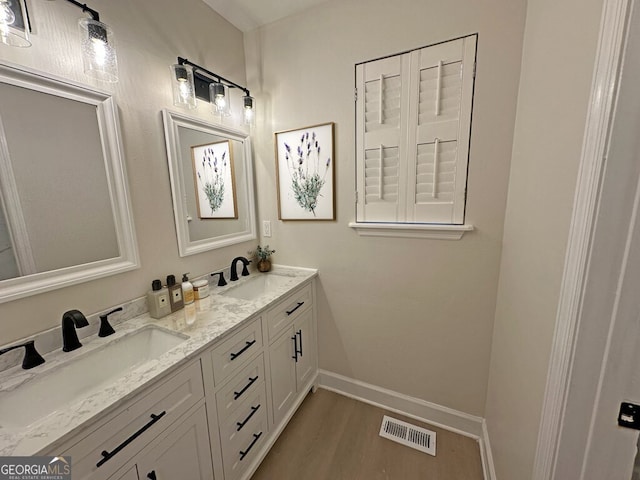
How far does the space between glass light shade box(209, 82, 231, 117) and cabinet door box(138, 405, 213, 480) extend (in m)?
1.60

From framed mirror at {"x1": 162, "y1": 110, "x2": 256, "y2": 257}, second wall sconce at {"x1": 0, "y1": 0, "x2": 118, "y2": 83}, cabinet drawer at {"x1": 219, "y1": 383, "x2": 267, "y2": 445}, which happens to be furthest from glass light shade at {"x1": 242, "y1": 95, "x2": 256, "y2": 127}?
cabinet drawer at {"x1": 219, "y1": 383, "x2": 267, "y2": 445}

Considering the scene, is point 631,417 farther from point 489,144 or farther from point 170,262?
point 170,262

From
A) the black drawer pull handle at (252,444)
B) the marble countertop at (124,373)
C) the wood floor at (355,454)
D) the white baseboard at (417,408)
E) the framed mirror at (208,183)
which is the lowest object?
the wood floor at (355,454)

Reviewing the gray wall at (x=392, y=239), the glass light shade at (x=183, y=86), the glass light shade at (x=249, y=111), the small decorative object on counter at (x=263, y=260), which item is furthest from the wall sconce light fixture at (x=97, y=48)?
the small decorative object on counter at (x=263, y=260)

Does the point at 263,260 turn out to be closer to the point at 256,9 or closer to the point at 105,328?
the point at 105,328

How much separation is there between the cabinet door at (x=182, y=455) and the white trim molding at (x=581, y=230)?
1.15 meters

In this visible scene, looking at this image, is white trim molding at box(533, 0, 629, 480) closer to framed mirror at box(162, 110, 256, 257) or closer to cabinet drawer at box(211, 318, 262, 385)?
cabinet drawer at box(211, 318, 262, 385)

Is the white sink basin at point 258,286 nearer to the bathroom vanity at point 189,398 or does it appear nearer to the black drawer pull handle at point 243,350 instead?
the bathroom vanity at point 189,398

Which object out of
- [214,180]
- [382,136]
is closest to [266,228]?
[214,180]

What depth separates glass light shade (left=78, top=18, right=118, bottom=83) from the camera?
37.4 inches

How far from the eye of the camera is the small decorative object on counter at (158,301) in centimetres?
121

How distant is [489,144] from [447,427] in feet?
5.69

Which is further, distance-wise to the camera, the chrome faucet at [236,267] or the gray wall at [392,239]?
the chrome faucet at [236,267]

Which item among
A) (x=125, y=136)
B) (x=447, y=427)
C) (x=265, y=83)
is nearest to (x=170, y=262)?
(x=125, y=136)
